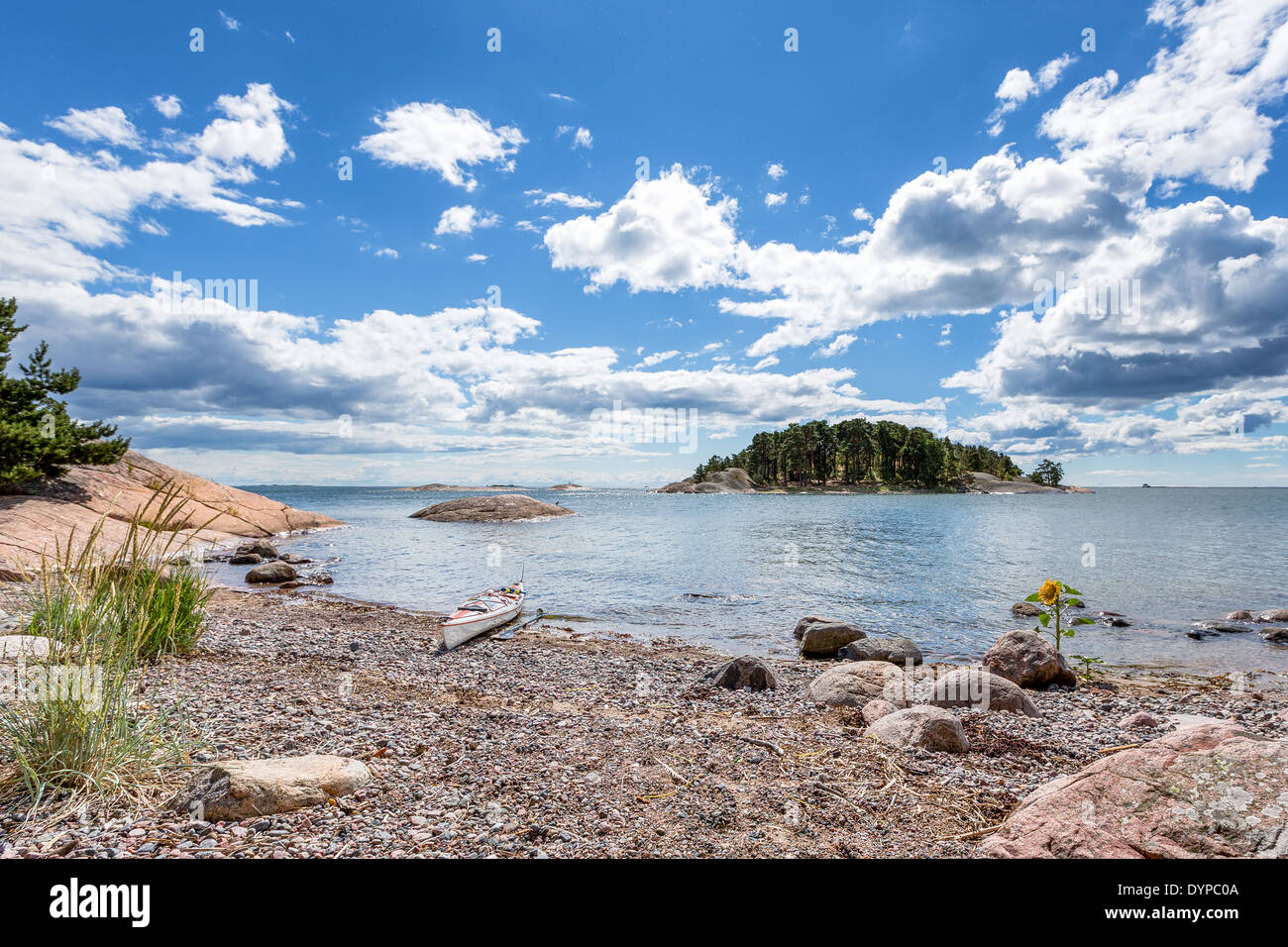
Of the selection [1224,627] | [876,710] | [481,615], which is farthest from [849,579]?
[876,710]

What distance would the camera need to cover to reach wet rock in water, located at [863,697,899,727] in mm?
9117

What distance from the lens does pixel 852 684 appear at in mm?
10992

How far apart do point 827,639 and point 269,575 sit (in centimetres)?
2407

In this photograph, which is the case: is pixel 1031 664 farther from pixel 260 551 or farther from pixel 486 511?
pixel 486 511

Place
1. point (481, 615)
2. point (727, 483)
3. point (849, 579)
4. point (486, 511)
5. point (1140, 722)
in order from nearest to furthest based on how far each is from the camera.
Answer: point (1140, 722) → point (481, 615) → point (849, 579) → point (486, 511) → point (727, 483)

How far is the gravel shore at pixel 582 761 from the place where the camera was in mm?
4695

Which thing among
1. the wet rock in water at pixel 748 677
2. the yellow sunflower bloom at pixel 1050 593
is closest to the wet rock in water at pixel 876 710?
the wet rock in water at pixel 748 677

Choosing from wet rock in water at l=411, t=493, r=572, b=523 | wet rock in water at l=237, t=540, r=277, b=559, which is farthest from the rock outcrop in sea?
wet rock in water at l=237, t=540, r=277, b=559

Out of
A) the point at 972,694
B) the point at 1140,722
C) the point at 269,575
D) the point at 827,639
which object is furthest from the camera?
the point at 269,575

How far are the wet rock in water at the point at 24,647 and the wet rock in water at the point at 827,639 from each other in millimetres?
14980

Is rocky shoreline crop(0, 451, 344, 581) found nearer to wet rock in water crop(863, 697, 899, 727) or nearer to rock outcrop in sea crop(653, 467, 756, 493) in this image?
wet rock in water crop(863, 697, 899, 727)

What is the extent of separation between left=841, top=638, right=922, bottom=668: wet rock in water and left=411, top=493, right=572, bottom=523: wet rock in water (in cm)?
5862

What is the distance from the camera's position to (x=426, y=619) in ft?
65.1
